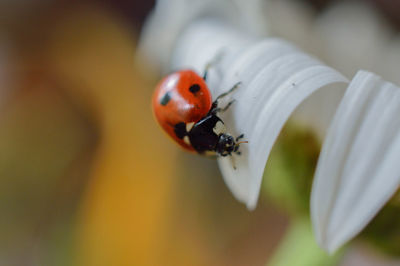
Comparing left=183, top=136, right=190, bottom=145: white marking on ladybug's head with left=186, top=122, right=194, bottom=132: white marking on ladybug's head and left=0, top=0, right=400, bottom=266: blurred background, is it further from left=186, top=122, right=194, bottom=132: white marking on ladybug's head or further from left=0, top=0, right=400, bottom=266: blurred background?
left=0, top=0, right=400, bottom=266: blurred background

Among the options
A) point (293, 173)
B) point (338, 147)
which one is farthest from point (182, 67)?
point (338, 147)

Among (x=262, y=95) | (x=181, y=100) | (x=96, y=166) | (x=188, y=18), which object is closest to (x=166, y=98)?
(x=181, y=100)

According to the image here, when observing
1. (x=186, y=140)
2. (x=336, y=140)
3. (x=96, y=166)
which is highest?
(x=336, y=140)

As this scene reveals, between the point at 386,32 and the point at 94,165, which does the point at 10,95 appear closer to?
the point at 94,165

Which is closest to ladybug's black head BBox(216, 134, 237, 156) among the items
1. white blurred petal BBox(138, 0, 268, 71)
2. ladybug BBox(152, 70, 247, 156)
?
ladybug BBox(152, 70, 247, 156)

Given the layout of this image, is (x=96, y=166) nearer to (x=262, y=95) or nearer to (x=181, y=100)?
(x=181, y=100)

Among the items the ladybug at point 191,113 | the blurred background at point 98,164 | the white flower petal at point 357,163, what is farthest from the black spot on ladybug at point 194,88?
the blurred background at point 98,164

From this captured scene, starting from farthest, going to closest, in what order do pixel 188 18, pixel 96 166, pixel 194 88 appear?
pixel 96 166, pixel 188 18, pixel 194 88

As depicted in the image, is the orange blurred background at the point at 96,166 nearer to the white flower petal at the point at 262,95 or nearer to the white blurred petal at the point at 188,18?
the white blurred petal at the point at 188,18
